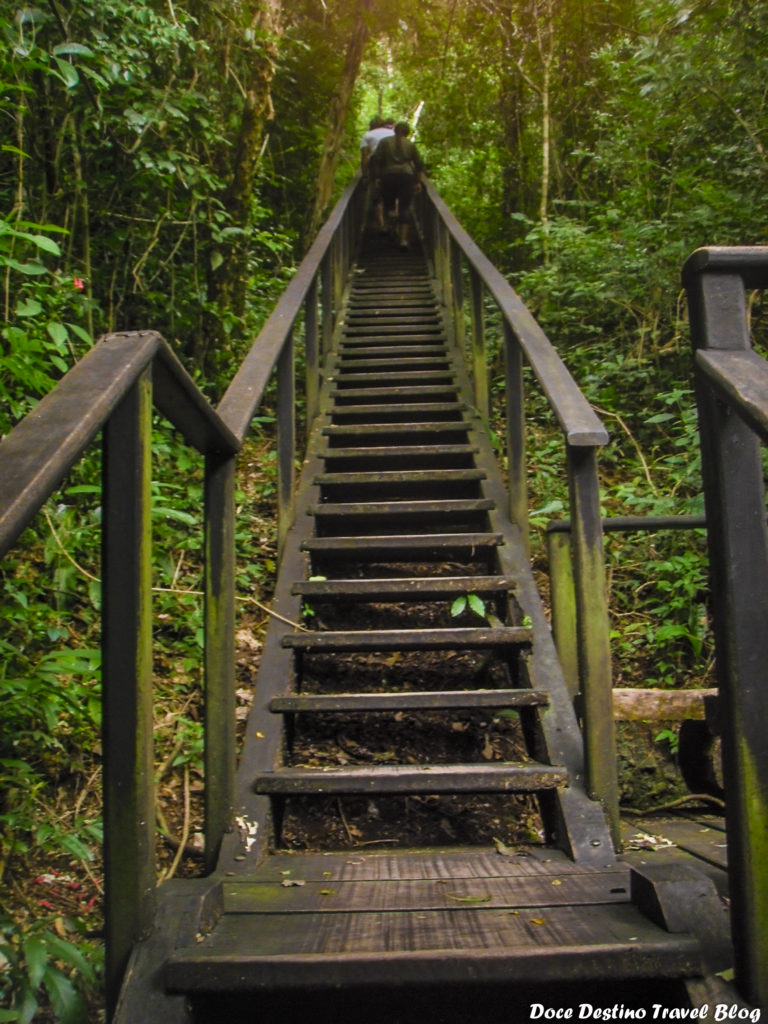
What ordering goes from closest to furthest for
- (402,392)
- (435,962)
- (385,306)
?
(435,962) → (402,392) → (385,306)

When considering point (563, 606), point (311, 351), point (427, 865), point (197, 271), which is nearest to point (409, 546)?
point (563, 606)

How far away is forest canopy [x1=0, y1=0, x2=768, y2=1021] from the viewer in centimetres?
224

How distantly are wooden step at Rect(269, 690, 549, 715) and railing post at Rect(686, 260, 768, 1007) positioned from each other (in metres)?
1.10

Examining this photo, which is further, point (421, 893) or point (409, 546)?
point (409, 546)

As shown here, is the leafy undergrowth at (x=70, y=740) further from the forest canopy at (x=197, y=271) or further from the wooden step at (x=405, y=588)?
the wooden step at (x=405, y=588)

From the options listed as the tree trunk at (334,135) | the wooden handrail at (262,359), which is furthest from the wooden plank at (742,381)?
the tree trunk at (334,135)

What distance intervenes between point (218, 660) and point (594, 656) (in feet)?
2.87

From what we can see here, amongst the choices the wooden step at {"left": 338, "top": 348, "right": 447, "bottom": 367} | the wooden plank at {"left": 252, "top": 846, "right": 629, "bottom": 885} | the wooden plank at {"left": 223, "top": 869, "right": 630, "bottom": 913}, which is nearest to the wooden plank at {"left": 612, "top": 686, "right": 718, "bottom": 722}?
the wooden plank at {"left": 252, "top": 846, "right": 629, "bottom": 885}

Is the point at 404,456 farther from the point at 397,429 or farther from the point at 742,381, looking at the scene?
A: the point at 742,381

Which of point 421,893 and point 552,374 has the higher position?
point 552,374

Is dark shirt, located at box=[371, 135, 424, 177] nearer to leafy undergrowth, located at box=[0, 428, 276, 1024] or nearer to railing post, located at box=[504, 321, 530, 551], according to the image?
leafy undergrowth, located at box=[0, 428, 276, 1024]

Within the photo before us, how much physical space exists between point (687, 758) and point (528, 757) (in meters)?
0.45

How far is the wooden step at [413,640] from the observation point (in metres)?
2.52

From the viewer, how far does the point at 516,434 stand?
3115 millimetres
